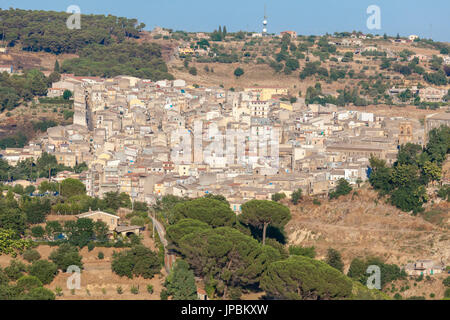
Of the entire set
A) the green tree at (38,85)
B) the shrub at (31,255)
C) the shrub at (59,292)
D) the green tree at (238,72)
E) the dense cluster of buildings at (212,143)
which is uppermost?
the green tree at (238,72)

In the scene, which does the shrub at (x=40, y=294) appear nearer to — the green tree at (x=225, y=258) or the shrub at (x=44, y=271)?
the shrub at (x=44, y=271)

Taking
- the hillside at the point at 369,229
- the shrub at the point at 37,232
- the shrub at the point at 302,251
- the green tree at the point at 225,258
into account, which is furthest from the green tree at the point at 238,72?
the green tree at the point at 225,258

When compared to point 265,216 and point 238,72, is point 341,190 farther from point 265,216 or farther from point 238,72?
point 238,72

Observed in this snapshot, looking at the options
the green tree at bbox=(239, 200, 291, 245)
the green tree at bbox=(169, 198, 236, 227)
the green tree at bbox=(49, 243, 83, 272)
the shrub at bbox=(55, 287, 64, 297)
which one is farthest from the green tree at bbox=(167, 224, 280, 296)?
the green tree at bbox=(239, 200, 291, 245)

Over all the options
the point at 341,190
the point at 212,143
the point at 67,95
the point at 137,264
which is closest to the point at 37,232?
the point at 137,264

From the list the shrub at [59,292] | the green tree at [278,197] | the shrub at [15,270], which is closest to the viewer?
the shrub at [59,292]

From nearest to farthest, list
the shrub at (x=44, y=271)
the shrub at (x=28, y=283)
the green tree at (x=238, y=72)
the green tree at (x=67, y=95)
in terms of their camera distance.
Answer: the shrub at (x=28, y=283)
the shrub at (x=44, y=271)
the green tree at (x=67, y=95)
the green tree at (x=238, y=72)

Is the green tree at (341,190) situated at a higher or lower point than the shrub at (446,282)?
higher

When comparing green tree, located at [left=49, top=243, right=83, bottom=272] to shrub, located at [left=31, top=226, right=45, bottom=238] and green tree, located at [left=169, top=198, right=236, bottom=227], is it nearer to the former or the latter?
shrub, located at [left=31, top=226, right=45, bottom=238]
